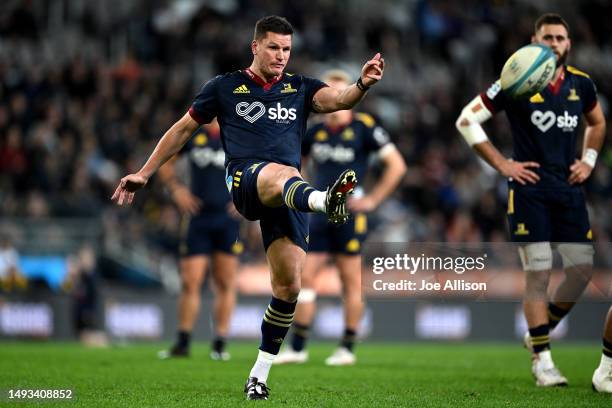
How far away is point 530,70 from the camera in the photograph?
7980 mm

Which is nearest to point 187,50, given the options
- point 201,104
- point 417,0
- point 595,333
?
point 417,0

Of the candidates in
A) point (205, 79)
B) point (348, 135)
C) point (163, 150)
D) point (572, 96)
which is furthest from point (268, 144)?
point (205, 79)

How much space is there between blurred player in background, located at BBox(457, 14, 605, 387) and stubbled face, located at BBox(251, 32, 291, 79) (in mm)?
1952

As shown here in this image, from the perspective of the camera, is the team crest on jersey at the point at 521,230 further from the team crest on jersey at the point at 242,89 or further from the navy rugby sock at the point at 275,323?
the team crest on jersey at the point at 242,89

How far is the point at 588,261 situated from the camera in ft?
28.0

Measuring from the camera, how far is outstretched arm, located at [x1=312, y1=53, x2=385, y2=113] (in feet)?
22.7

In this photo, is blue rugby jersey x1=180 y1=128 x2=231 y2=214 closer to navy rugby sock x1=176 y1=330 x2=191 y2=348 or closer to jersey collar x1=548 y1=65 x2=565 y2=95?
navy rugby sock x1=176 y1=330 x2=191 y2=348

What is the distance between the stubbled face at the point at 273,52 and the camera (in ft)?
24.6

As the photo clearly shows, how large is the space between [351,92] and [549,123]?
225 centimetres

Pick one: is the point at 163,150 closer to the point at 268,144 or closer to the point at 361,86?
the point at 268,144

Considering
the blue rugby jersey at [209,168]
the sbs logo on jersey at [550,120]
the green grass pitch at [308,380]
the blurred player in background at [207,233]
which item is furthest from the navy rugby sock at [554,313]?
the blue rugby jersey at [209,168]

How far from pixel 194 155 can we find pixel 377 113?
1123cm

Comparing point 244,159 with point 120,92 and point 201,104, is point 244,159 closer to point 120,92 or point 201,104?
point 201,104

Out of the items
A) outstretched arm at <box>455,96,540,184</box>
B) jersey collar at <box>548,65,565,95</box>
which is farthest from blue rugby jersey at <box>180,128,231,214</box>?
jersey collar at <box>548,65,565,95</box>
